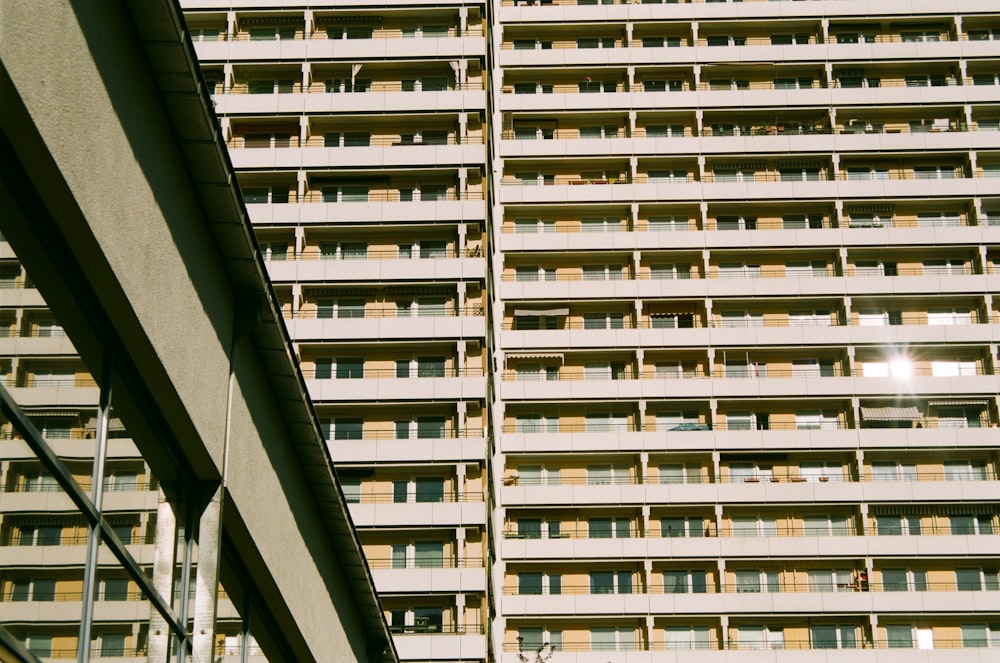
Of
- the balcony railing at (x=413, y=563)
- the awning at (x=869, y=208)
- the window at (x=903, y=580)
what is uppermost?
the awning at (x=869, y=208)

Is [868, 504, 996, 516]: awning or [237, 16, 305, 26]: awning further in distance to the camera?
[237, 16, 305, 26]: awning

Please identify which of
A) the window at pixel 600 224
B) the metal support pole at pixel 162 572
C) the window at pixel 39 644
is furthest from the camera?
the window at pixel 600 224

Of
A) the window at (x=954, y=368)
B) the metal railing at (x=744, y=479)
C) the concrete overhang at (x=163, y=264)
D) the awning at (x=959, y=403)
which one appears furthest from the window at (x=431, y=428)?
the concrete overhang at (x=163, y=264)

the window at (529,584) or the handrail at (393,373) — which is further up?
the handrail at (393,373)

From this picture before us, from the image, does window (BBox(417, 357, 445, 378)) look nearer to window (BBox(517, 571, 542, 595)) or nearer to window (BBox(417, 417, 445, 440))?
window (BBox(417, 417, 445, 440))

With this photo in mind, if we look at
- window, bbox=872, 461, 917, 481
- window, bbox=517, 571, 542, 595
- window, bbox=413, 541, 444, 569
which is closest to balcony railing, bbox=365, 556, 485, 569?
window, bbox=413, 541, 444, 569

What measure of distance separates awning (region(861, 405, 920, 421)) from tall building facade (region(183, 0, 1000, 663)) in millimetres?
159

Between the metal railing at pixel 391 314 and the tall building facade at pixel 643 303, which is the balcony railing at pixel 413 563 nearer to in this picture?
the tall building facade at pixel 643 303

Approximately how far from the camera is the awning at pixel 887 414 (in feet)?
212

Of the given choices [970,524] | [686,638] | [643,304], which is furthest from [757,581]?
[643,304]

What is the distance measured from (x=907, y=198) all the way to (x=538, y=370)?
17.3 metres

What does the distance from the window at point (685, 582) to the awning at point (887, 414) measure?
30.9ft

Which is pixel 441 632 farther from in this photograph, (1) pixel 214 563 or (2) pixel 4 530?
(2) pixel 4 530

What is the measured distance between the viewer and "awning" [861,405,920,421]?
64.7 metres
